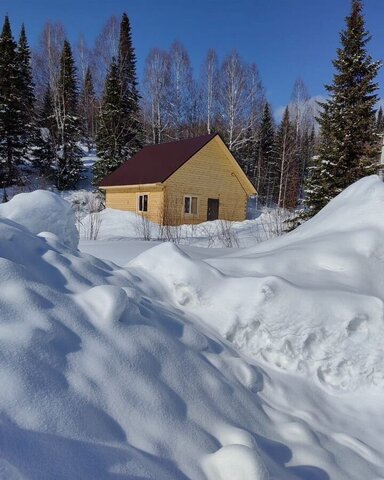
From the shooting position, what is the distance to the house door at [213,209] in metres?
19.5

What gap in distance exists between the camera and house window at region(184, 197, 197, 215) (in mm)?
18641

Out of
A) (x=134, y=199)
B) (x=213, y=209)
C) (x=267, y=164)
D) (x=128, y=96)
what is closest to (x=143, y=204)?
(x=134, y=199)

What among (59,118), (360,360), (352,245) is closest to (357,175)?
(352,245)

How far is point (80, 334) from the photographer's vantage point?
1.61 metres

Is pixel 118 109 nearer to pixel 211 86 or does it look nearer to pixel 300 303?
pixel 211 86

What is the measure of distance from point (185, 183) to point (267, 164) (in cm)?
1766

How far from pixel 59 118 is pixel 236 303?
27.8 m

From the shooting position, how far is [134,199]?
755 inches

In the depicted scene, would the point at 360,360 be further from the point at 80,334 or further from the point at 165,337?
the point at 80,334

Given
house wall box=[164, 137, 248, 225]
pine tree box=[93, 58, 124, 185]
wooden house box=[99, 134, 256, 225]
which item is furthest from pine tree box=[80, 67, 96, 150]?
house wall box=[164, 137, 248, 225]

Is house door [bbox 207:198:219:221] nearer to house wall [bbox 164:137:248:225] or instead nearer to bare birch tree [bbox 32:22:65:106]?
house wall [bbox 164:137:248:225]

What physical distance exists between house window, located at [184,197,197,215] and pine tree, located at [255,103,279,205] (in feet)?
47.2

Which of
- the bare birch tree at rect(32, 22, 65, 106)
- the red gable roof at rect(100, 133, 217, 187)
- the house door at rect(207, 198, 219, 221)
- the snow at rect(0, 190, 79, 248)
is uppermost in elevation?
the bare birch tree at rect(32, 22, 65, 106)

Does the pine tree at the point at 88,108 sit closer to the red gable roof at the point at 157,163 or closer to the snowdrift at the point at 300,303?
the red gable roof at the point at 157,163
